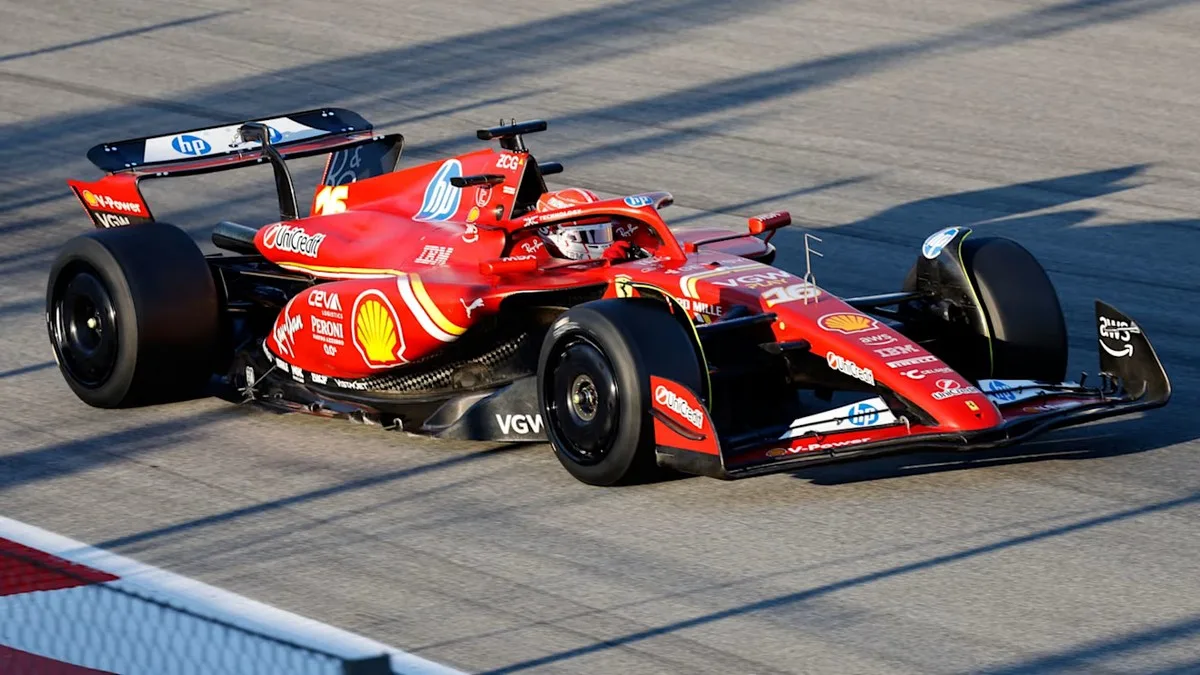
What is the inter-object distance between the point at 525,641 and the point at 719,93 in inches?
476

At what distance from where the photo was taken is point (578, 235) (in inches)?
369

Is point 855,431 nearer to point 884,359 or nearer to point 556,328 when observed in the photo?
point 884,359

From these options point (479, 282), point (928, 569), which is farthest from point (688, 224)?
point (928, 569)

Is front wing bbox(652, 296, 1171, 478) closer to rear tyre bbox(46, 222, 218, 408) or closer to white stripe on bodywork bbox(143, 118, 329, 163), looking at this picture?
rear tyre bbox(46, 222, 218, 408)

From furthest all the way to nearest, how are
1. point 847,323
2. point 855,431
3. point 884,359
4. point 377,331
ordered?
point 377,331
point 847,323
point 884,359
point 855,431

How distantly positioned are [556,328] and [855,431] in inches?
54.3

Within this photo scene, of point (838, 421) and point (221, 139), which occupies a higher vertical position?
point (221, 139)

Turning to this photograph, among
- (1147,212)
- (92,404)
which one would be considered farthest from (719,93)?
(92,404)

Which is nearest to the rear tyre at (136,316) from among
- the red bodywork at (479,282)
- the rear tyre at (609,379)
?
the red bodywork at (479,282)

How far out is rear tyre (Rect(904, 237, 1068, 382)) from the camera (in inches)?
351

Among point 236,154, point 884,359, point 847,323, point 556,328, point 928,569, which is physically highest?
point 236,154

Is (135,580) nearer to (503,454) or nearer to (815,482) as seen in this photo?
(503,454)

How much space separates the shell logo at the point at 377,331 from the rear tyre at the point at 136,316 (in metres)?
0.84

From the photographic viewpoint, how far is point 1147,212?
14.1 meters
